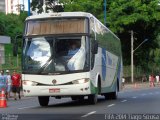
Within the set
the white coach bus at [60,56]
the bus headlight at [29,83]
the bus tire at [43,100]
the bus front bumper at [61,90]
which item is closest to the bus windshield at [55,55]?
the white coach bus at [60,56]

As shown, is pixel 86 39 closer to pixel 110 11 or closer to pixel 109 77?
pixel 109 77

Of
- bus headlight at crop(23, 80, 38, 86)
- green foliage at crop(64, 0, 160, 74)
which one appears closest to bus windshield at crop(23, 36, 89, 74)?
bus headlight at crop(23, 80, 38, 86)

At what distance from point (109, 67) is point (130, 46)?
1849 inches

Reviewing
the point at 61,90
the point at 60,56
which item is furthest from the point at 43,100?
the point at 60,56

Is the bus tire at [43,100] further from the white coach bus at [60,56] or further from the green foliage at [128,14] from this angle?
the green foliage at [128,14]

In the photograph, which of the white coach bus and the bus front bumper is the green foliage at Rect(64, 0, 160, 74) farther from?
the bus front bumper

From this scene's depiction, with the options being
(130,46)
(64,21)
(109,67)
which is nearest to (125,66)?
(130,46)

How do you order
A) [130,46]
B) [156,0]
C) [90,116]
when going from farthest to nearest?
[130,46], [156,0], [90,116]

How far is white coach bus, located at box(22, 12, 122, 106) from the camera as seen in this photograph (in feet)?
72.8

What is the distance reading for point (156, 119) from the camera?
16328 millimetres

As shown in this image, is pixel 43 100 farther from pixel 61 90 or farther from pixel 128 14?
pixel 128 14

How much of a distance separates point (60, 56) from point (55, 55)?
0.22m

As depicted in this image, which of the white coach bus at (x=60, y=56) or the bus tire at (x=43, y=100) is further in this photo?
the bus tire at (x=43, y=100)

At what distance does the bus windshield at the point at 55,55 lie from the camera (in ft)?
73.2
